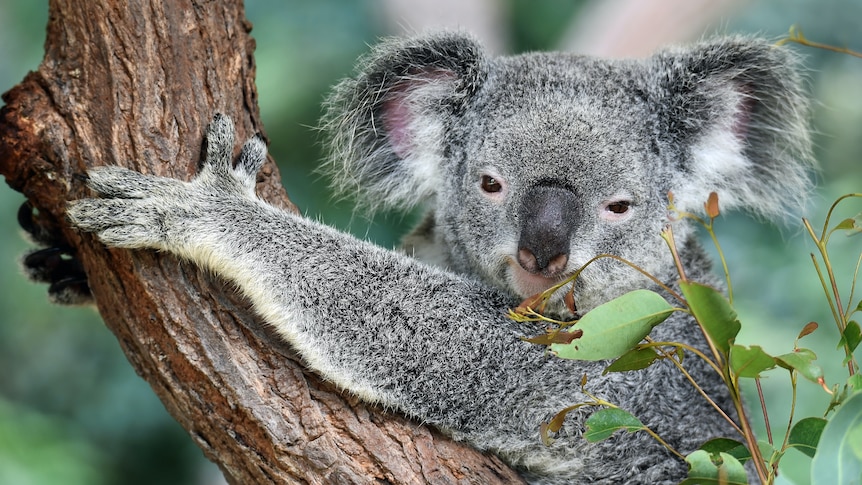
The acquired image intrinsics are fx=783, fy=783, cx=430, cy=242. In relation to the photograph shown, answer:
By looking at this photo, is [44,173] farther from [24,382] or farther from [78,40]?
[24,382]

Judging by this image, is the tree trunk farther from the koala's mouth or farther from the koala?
the koala's mouth

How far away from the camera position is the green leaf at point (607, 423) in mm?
1751

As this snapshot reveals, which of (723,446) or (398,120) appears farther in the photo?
(398,120)

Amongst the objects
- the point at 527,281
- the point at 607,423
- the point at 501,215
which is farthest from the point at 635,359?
the point at 501,215

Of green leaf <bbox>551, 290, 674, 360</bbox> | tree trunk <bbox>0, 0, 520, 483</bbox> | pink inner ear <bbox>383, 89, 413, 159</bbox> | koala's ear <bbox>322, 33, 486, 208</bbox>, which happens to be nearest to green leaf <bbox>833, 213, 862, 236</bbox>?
green leaf <bbox>551, 290, 674, 360</bbox>

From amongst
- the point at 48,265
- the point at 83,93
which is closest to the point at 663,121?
the point at 83,93

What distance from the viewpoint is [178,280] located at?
206cm

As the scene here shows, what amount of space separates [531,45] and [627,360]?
530cm

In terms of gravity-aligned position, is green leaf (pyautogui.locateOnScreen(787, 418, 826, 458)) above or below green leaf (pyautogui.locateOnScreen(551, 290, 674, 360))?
below

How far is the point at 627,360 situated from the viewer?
66.5 inches

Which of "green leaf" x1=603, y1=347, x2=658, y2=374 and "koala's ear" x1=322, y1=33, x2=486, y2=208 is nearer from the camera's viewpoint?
"green leaf" x1=603, y1=347, x2=658, y2=374

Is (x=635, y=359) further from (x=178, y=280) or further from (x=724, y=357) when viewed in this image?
(x=178, y=280)

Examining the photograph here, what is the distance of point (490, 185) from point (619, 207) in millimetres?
404

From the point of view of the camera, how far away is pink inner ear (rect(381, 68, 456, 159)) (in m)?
2.74
